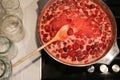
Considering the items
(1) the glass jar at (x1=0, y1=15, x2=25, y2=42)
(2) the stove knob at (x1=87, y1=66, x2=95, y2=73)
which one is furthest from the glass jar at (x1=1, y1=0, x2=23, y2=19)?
(2) the stove knob at (x1=87, y1=66, x2=95, y2=73)

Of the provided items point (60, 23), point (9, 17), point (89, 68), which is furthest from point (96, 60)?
point (9, 17)

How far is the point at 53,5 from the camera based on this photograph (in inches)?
33.8

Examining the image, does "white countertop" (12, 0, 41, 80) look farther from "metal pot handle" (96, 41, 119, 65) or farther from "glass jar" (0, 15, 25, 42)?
"metal pot handle" (96, 41, 119, 65)

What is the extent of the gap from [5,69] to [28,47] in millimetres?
169

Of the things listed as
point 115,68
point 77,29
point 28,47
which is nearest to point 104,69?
point 115,68

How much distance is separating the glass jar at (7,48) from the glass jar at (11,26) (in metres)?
0.03

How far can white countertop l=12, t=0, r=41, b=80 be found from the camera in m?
0.83

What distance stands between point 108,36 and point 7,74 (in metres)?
0.33

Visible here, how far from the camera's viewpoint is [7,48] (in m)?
0.78

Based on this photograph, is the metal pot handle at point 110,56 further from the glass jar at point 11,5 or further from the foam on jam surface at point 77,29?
the glass jar at point 11,5

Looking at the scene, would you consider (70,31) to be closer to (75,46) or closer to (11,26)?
(75,46)

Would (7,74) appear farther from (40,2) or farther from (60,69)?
(40,2)

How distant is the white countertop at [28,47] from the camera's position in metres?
0.83

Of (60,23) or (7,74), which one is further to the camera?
(60,23)
